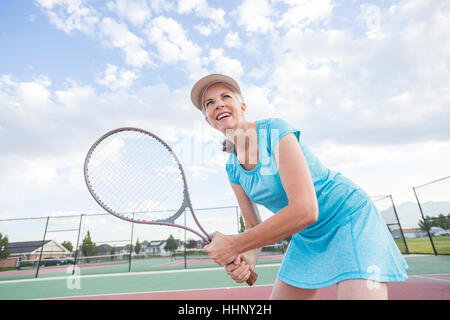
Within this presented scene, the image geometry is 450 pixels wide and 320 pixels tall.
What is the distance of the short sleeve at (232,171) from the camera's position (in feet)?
6.40

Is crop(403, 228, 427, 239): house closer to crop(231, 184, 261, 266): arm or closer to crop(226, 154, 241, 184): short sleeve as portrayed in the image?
crop(231, 184, 261, 266): arm

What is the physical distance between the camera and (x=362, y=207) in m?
1.49

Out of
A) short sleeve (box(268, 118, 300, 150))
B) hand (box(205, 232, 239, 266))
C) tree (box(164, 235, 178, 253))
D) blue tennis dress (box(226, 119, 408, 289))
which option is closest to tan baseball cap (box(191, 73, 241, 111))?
blue tennis dress (box(226, 119, 408, 289))

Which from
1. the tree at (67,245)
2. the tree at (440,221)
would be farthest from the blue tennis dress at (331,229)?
the tree at (67,245)

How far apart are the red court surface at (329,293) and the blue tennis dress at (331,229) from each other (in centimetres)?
393

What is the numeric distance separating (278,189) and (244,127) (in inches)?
19.6

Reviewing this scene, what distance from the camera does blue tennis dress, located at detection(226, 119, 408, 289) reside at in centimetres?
135

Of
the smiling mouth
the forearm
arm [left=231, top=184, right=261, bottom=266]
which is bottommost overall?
the forearm

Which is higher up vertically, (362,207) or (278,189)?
(278,189)

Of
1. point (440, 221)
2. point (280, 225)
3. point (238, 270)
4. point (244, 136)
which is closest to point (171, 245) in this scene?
point (440, 221)

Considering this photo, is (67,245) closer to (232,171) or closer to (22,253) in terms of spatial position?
(22,253)

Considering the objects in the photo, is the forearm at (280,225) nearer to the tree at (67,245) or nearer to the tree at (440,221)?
the tree at (440,221)
